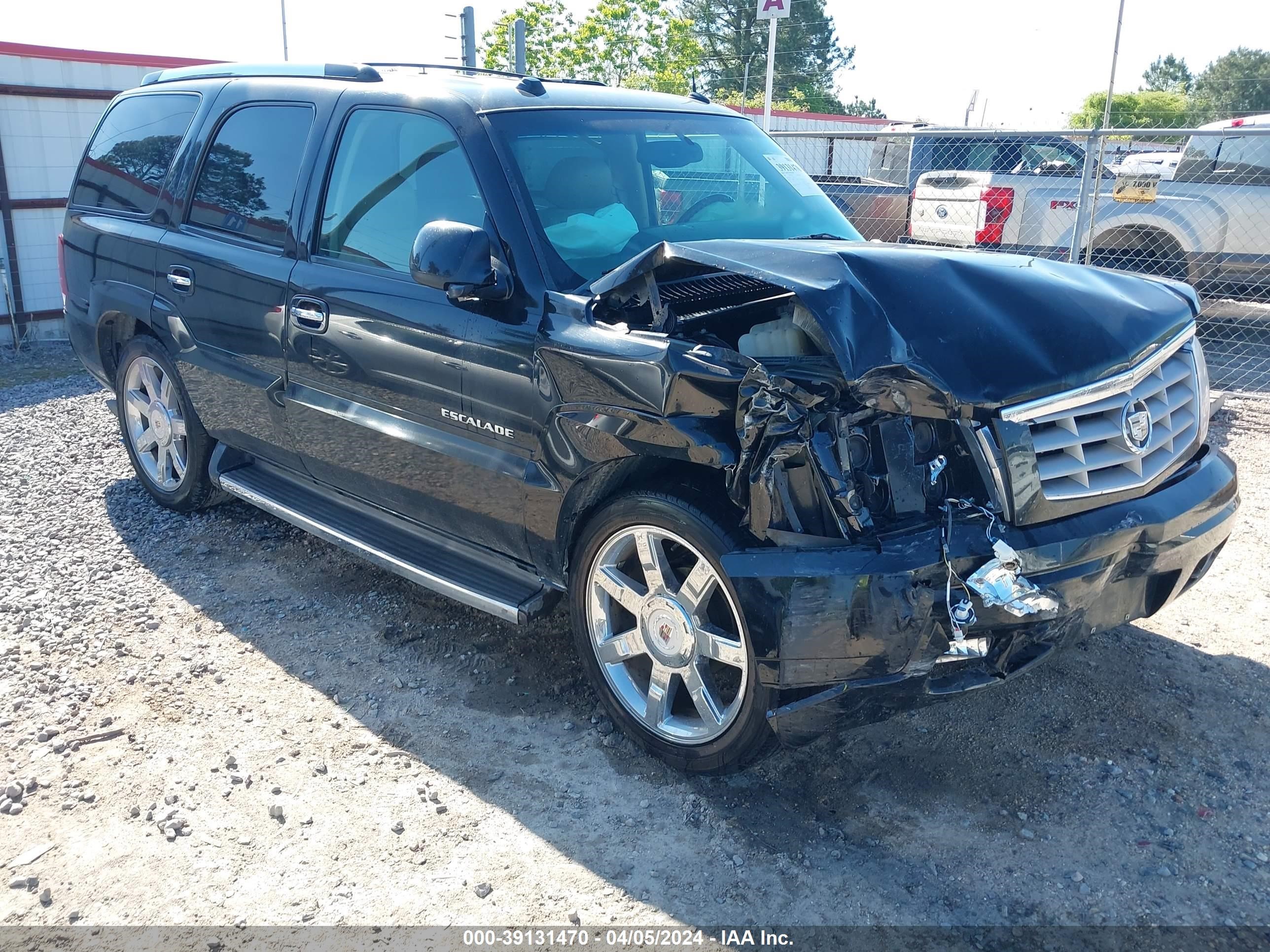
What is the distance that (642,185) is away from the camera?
156 inches

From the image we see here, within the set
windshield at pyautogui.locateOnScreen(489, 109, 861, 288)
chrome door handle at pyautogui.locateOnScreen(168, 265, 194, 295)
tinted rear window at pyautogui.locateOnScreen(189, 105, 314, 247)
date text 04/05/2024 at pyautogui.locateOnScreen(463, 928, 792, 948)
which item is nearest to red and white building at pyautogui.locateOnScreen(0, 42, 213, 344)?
chrome door handle at pyautogui.locateOnScreen(168, 265, 194, 295)

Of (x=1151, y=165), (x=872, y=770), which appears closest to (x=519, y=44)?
(x=1151, y=165)

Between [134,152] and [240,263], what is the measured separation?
4.87 ft

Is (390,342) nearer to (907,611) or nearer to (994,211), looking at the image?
(907,611)

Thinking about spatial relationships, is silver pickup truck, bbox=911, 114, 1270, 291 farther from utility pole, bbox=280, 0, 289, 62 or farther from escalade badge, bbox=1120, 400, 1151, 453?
utility pole, bbox=280, 0, 289, 62

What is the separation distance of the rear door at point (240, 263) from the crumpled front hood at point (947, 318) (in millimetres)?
1813

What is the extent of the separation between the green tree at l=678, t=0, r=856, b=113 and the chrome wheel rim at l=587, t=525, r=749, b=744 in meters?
42.7

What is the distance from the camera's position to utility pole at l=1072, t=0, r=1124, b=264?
318 inches

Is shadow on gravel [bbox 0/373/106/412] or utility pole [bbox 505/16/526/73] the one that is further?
utility pole [bbox 505/16/526/73]

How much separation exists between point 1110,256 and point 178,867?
34.4ft

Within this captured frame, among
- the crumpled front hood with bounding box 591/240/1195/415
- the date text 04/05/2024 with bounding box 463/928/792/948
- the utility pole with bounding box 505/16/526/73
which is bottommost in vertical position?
the date text 04/05/2024 with bounding box 463/928/792/948

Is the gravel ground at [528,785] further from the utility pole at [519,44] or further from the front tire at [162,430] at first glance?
the utility pole at [519,44]

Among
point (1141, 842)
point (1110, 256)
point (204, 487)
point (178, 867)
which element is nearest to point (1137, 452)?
point (1141, 842)

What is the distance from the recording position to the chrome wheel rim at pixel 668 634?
309cm
